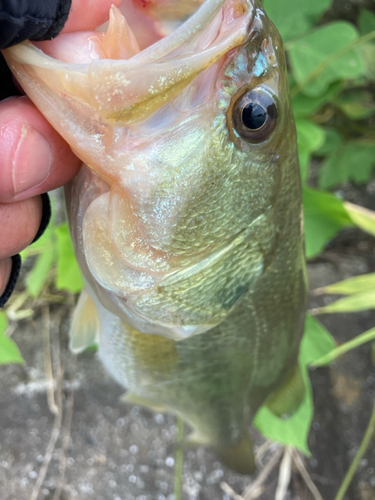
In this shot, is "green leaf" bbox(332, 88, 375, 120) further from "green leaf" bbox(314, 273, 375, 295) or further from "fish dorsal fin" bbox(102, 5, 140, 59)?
"fish dorsal fin" bbox(102, 5, 140, 59)

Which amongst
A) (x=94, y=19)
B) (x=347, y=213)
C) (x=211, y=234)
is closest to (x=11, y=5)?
(x=94, y=19)

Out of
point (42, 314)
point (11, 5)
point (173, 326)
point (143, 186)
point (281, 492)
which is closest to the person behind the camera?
point (11, 5)

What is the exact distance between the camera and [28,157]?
0.43 m

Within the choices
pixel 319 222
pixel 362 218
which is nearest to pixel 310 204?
pixel 319 222

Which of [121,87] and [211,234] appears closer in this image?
[121,87]

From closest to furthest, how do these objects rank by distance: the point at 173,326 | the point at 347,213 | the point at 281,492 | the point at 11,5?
the point at 11,5 < the point at 173,326 < the point at 347,213 < the point at 281,492

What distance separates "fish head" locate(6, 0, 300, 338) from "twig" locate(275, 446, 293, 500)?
114cm

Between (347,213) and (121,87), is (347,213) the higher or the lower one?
the lower one

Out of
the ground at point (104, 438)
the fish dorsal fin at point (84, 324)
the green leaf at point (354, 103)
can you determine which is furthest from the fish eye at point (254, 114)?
the green leaf at point (354, 103)

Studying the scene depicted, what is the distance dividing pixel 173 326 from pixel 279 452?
3.90 feet

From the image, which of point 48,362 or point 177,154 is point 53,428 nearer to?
point 48,362

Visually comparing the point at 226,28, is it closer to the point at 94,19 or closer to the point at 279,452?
the point at 94,19

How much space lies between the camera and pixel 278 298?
28.8 inches

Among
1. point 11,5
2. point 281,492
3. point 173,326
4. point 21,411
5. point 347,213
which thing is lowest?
point 281,492
